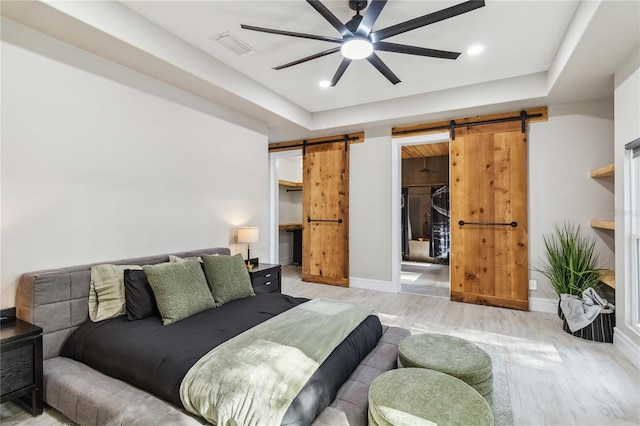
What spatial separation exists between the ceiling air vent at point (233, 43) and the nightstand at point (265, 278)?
7.88 ft

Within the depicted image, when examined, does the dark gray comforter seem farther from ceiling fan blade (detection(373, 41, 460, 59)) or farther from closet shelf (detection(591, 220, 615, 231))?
closet shelf (detection(591, 220, 615, 231))

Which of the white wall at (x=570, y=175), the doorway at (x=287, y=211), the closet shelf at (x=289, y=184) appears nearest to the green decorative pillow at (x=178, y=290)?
the doorway at (x=287, y=211)

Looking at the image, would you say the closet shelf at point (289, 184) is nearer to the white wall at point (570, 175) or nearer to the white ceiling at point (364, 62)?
the white ceiling at point (364, 62)

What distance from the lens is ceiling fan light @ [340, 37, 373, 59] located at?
→ 8.11 feet

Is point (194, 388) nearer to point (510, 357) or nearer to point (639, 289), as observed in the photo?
point (510, 357)

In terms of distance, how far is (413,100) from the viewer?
4.45 meters

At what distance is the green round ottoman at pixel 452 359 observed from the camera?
6.01 ft

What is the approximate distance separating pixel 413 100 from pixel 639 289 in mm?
3190

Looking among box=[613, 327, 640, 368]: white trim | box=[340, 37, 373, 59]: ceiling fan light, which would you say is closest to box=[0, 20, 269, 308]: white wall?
box=[340, 37, 373, 59]: ceiling fan light

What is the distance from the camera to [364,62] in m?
3.47

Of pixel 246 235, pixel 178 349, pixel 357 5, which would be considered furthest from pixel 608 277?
pixel 178 349

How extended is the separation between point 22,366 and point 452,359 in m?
2.66

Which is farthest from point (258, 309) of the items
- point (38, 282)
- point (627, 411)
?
point (627, 411)

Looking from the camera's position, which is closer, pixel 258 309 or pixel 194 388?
pixel 194 388
